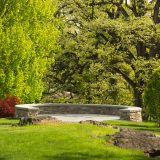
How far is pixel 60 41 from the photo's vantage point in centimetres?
3597

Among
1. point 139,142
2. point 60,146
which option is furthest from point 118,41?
point 60,146

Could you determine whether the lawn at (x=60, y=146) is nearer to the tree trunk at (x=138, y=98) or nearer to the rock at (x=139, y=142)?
the rock at (x=139, y=142)

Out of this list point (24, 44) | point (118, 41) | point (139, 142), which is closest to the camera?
point (139, 142)

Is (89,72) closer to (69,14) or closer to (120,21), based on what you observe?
(120,21)

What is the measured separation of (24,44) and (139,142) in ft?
53.2

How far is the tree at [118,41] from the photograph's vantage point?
31469mm

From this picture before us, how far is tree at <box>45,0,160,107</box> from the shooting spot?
31.5m

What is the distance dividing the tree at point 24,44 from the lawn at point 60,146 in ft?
44.9

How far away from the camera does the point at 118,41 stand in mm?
33000

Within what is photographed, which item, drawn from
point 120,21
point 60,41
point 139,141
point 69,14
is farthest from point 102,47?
point 139,141

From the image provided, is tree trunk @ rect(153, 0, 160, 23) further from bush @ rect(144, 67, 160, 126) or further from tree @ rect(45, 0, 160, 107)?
bush @ rect(144, 67, 160, 126)

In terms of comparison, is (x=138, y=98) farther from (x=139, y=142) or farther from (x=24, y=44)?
(x=139, y=142)

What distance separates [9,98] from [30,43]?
175 inches

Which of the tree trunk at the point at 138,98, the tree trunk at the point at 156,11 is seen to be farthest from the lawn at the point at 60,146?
the tree trunk at the point at 156,11
